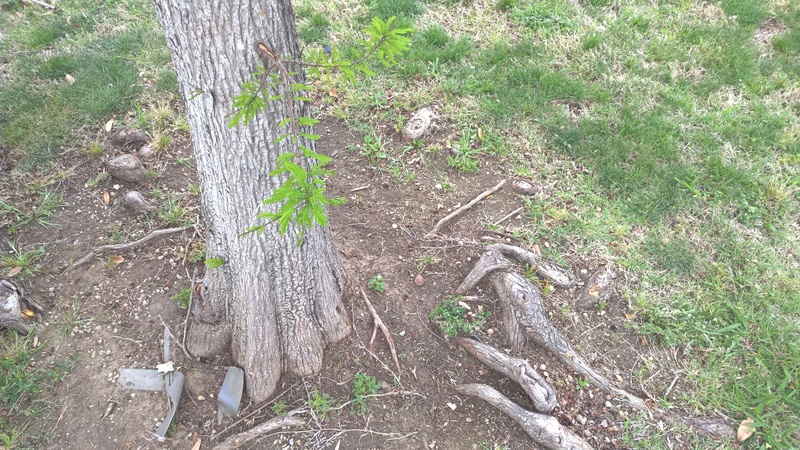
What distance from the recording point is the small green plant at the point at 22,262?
9.98ft

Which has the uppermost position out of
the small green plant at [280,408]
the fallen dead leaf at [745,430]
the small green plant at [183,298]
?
the small green plant at [183,298]

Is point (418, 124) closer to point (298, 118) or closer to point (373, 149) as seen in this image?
point (373, 149)

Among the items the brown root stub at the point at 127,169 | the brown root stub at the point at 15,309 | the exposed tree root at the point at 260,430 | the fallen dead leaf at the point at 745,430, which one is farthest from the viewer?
the brown root stub at the point at 127,169

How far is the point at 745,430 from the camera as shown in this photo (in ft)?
8.65

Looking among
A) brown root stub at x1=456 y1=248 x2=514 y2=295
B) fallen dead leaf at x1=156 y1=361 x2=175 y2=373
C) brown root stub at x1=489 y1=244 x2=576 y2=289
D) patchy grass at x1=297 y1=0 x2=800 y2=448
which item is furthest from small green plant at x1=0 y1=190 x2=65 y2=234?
brown root stub at x1=489 y1=244 x2=576 y2=289

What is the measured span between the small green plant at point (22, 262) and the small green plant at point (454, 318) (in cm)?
257

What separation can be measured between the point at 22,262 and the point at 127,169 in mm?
882

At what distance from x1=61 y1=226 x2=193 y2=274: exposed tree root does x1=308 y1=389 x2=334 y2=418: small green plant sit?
5.01ft

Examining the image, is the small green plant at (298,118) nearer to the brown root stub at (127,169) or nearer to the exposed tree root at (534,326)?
the exposed tree root at (534,326)

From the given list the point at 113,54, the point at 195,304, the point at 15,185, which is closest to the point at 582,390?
the point at 195,304

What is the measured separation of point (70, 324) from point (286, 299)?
1.44 metres

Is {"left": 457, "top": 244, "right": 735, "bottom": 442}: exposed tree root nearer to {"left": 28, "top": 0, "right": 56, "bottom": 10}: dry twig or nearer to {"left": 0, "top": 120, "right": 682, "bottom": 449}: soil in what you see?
{"left": 0, "top": 120, "right": 682, "bottom": 449}: soil

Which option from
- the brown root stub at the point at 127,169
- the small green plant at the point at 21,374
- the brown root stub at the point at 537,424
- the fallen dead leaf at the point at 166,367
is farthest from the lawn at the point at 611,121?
the fallen dead leaf at the point at 166,367

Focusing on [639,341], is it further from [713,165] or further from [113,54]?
[113,54]
